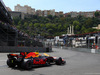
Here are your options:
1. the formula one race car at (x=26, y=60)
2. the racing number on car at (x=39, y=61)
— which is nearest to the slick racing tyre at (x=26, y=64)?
the formula one race car at (x=26, y=60)

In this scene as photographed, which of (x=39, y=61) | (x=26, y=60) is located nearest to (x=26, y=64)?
(x=26, y=60)

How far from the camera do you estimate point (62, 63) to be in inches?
412

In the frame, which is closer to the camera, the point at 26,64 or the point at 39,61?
the point at 26,64

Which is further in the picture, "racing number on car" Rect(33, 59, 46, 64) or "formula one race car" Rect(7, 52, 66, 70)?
"racing number on car" Rect(33, 59, 46, 64)

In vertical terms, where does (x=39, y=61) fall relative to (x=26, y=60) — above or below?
below

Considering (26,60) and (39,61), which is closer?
(26,60)

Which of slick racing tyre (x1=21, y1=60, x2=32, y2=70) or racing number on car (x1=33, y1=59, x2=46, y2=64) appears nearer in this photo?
slick racing tyre (x1=21, y1=60, x2=32, y2=70)

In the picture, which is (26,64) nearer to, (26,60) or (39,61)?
(26,60)

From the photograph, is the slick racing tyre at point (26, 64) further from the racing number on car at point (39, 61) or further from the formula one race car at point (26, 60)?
the racing number on car at point (39, 61)

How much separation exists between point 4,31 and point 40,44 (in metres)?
7.10

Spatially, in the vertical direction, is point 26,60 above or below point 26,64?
above

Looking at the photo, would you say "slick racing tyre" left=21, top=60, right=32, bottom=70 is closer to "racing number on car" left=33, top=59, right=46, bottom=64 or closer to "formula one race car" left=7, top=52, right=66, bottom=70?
"formula one race car" left=7, top=52, right=66, bottom=70

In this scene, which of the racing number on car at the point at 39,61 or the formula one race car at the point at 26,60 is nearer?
the formula one race car at the point at 26,60

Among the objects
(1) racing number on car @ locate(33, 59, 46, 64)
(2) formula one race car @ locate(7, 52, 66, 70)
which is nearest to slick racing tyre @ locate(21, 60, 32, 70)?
(2) formula one race car @ locate(7, 52, 66, 70)
